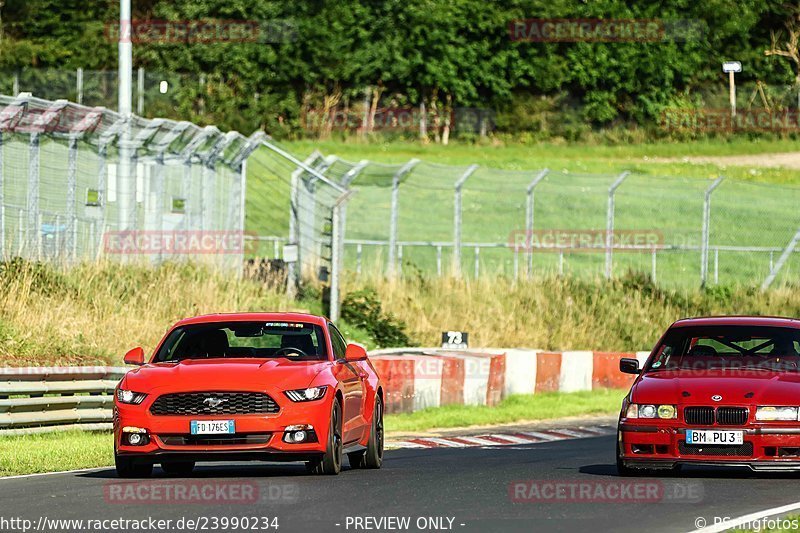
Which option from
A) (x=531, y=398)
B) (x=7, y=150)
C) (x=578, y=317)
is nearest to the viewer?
(x=7, y=150)

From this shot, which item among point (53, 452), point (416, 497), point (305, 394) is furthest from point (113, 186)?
point (416, 497)

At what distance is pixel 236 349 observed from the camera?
1537 centimetres

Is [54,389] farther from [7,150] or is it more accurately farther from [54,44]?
[54,44]

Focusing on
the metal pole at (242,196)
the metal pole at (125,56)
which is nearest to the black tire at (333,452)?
the metal pole at (125,56)

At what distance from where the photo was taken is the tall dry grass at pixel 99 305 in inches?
914

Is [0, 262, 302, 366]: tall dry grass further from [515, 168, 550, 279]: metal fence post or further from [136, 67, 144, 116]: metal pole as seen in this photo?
[136, 67, 144, 116]: metal pole

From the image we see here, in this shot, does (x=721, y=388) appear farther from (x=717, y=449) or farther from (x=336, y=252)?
(x=336, y=252)

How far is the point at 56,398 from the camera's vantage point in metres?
19.5

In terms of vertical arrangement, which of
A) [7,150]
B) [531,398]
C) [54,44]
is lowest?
[531,398]

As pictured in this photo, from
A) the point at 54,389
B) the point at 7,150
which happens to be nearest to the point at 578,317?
the point at 7,150

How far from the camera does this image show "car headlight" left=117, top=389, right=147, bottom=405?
14.1 m

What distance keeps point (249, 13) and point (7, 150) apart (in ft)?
162

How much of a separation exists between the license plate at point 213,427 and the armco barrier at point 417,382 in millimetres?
5098

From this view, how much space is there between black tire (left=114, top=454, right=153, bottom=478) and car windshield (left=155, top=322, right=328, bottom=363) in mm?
1067
